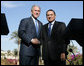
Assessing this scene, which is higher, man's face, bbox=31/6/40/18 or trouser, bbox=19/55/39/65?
man's face, bbox=31/6/40/18

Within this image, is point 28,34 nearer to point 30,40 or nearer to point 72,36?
point 30,40

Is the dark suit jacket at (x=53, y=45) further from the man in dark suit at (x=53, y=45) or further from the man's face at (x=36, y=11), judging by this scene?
the man's face at (x=36, y=11)

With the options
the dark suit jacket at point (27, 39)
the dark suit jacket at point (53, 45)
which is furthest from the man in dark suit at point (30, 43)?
the dark suit jacket at point (53, 45)

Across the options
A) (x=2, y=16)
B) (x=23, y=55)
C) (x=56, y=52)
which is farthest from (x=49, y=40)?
(x=2, y=16)

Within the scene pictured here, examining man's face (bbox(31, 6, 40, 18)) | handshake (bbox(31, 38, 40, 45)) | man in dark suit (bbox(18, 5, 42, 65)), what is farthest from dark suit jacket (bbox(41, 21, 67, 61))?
man's face (bbox(31, 6, 40, 18))

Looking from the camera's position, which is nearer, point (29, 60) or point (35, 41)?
point (35, 41)

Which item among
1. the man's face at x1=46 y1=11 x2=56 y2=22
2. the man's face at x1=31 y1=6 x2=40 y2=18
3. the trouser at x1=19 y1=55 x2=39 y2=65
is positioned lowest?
the trouser at x1=19 y1=55 x2=39 y2=65

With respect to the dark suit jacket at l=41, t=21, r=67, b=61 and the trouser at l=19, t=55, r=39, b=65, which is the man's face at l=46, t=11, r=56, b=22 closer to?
the dark suit jacket at l=41, t=21, r=67, b=61

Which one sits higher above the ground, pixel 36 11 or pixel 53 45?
pixel 36 11

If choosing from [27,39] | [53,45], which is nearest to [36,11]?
[27,39]

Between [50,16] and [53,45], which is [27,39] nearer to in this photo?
[53,45]

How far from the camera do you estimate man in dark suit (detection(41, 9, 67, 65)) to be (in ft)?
18.3

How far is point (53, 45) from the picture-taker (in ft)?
18.4

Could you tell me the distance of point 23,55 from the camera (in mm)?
5590
